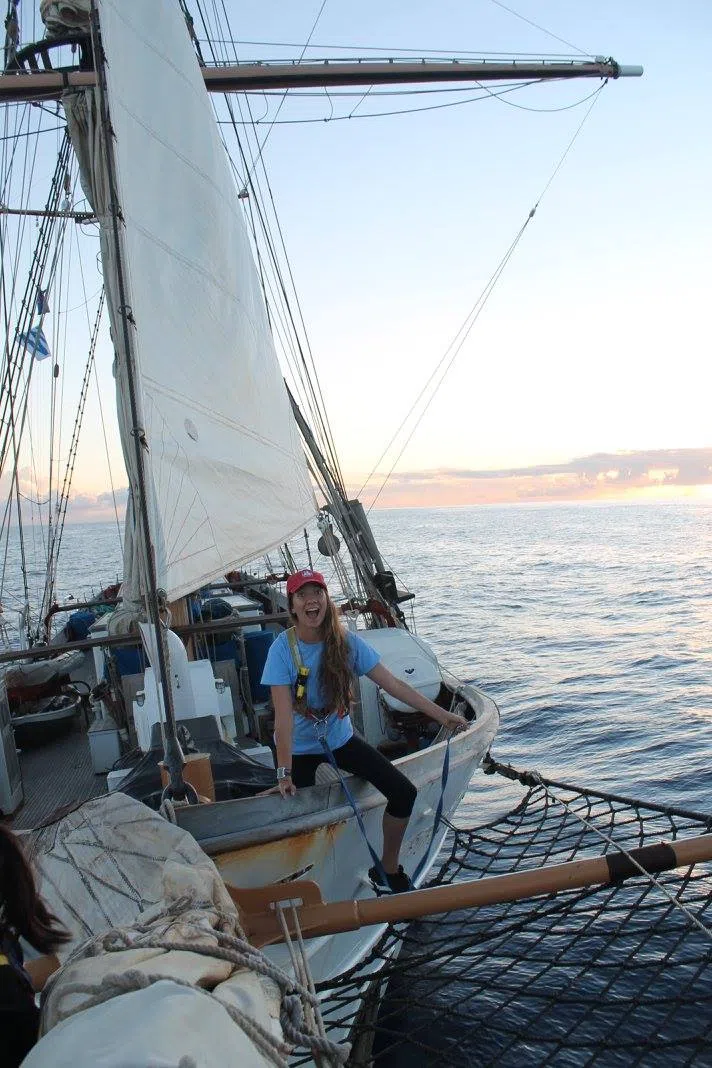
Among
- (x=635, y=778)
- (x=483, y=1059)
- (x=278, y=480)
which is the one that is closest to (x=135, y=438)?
(x=278, y=480)

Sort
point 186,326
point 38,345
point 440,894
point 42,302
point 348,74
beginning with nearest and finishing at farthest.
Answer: point 440,894 < point 186,326 < point 348,74 < point 42,302 < point 38,345

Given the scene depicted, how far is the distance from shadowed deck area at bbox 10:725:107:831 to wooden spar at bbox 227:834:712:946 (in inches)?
128

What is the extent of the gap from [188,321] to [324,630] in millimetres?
2624

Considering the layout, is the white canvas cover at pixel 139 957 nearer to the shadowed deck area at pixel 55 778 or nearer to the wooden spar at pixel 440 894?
the wooden spar at pixel 440 894

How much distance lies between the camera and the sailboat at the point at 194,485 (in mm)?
4238

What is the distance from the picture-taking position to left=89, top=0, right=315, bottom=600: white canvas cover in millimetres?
4879

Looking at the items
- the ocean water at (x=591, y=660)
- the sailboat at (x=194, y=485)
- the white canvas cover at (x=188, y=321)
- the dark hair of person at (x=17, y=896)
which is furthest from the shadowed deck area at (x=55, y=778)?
the ocean water at (x=591, y=660)

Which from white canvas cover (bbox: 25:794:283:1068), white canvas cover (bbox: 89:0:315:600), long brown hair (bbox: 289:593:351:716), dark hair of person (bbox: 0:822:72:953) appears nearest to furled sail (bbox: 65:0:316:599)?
white canvas cover (bbox: 89:0:315:600)

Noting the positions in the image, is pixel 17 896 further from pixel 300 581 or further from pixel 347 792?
pixel 347 792

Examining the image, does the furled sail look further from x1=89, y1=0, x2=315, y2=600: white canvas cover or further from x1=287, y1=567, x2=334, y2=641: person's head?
x1=287, y1=567, x2=334, y2=641: person's head

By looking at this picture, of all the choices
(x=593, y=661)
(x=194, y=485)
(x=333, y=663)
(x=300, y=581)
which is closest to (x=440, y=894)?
(x=333, y=663)

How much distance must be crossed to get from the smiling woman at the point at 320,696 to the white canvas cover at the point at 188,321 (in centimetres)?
75

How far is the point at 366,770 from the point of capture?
182 inches

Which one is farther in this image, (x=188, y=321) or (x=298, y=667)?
(x=188, y=321)
